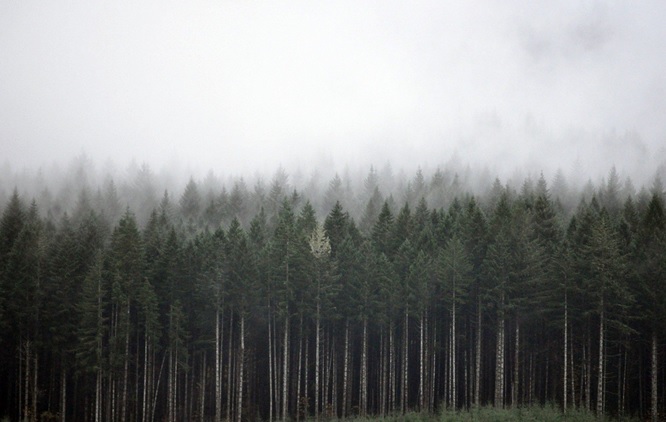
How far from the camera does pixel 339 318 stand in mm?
50062

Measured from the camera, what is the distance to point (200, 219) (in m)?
106

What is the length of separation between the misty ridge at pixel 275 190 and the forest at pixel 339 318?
25.5 meters

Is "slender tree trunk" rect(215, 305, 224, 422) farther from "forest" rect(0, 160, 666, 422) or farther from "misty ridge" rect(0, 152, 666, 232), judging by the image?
"misty ridge" rect(0, 152, 666, 232)

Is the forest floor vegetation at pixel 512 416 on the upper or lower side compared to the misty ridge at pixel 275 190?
lower

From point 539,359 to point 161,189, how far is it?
11618 centimetres

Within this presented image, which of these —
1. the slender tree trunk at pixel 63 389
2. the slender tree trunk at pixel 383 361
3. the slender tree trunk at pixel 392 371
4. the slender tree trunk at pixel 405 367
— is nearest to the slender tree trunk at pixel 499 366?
the slender tree trunk at pixel 405 367

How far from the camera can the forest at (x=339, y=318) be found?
4497cm

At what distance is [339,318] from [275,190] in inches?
2542

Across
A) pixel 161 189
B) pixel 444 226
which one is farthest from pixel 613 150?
pixel 444 226

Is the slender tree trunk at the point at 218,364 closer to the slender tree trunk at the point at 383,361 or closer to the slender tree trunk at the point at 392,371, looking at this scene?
the slender tree trunk at the point at 383,361

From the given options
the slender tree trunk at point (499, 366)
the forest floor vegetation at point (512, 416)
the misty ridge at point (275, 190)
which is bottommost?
the forest floor vegetation at point (512, 416)

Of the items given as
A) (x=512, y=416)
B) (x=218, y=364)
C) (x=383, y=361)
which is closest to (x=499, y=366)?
(x=512, y=416)

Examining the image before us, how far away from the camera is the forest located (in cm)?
4497

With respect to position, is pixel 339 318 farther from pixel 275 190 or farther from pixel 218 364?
pixel 275 190
